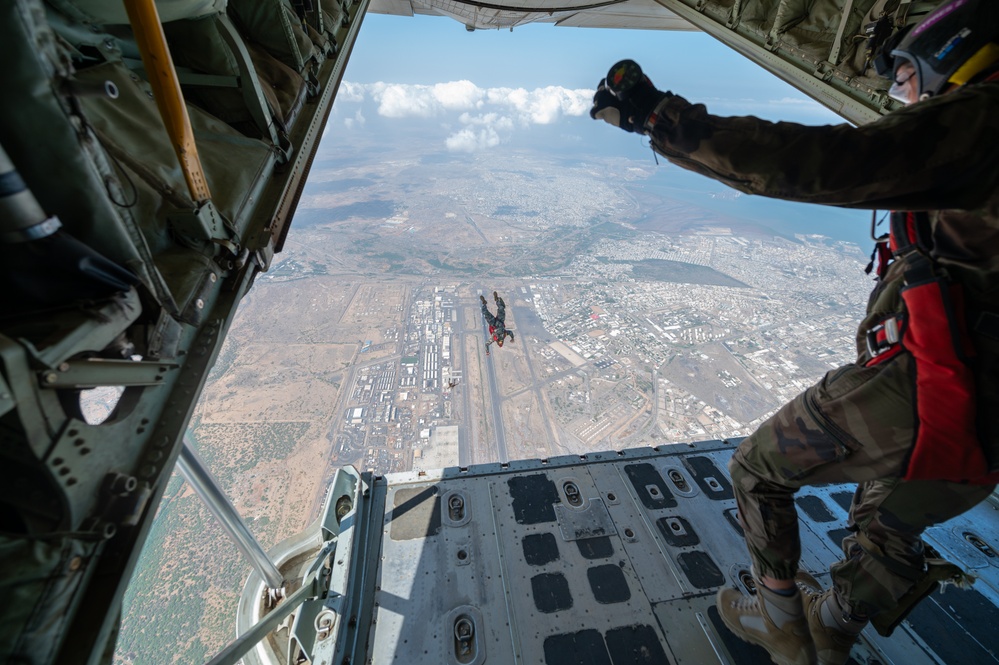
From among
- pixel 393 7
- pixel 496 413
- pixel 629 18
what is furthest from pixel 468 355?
pixel 629 18

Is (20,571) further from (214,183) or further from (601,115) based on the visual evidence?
(601,115)

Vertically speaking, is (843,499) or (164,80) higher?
(164,80)

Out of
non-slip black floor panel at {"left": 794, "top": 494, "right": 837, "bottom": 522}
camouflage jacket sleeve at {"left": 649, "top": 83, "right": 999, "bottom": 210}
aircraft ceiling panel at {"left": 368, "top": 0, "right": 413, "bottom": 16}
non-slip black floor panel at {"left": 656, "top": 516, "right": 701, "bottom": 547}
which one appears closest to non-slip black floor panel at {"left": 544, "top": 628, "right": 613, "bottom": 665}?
non-slip black floor panel at {"left": 656, "top": 516, "right": 701, "bottom": 547}

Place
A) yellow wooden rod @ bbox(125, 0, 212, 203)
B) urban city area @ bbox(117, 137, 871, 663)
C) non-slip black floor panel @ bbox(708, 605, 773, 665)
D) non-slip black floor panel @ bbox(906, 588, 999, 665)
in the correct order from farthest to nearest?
urban city area @ bbox(117, 137, 871, 663), non-slip black floor panel @ bbox(906, 588, 999, 665), non-slip black floor panel @ bbox(708, 605, 773, 665), yellow wooden rod @ bbox(125, 0, 212, 203)

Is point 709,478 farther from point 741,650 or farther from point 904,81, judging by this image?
point 904,81

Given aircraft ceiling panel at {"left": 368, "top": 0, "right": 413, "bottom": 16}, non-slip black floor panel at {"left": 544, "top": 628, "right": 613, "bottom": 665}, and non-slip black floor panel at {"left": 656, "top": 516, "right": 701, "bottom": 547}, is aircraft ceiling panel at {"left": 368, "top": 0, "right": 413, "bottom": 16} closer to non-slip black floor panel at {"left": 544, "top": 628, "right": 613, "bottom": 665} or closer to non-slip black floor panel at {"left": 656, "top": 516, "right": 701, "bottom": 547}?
non-slip black floor panel at {"left": 656, "top": 516, "right": 701, "bottom": 547}

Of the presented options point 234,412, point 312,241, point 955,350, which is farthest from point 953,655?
point 312,241
